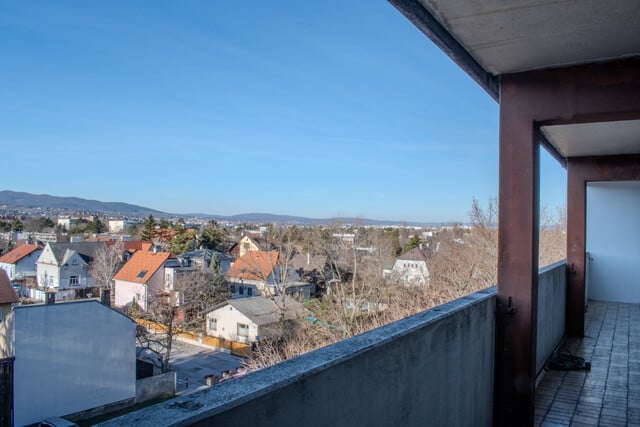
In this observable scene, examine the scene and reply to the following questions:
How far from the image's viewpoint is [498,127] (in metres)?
2.83

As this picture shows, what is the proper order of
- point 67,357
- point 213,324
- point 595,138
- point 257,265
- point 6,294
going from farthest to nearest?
point 257,265, point 213,324, point 6,294, point 67,357, point 595,138

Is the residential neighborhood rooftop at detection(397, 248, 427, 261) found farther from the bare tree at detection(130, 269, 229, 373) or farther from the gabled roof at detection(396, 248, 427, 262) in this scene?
the bare tree at detection(130, 269, 229, 373)

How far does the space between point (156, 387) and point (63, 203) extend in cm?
3883

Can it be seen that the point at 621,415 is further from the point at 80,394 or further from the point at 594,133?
the point at 80,394

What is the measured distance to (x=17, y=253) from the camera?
28.0 m

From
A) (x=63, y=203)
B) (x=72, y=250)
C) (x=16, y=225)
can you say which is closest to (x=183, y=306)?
(x=72, y=250)

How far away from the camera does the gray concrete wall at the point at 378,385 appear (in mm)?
879

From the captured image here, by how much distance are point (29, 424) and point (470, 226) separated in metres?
14.1

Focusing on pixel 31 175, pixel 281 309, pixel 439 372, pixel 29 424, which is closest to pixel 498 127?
pixel 439 372

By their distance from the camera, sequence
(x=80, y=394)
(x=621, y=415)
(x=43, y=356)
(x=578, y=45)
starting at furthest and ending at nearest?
1. (x=80, y=394)
2. (x=43, y=356)
3. (x=621, y=415)
4. (x=578, y=45)

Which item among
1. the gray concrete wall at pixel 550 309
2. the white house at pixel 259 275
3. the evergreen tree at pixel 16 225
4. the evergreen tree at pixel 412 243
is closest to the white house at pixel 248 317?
the white house at pixel 259 275

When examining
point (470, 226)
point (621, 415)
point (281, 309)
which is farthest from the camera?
point (281, 309)

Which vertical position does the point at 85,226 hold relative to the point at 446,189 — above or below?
below

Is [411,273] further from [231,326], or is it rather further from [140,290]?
[140,290]
